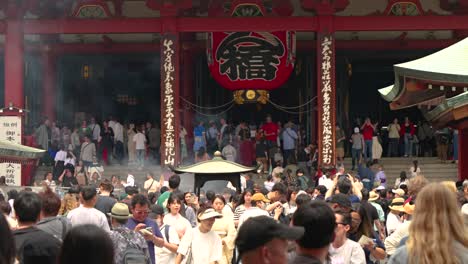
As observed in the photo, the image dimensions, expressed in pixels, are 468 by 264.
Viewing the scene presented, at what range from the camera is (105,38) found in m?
28.7

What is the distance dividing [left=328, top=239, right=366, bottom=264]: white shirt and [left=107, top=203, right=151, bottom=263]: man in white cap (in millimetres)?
1582

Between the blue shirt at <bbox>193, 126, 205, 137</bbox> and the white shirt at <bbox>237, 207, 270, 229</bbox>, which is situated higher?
the blue shirt at <bbox>193, 126, 205, 137</bbox>

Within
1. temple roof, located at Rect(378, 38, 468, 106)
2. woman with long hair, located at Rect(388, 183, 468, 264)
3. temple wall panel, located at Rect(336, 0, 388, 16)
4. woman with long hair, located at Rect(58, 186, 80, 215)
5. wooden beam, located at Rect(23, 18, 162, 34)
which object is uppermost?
temple wall panel, located at Rect(336, 0, 388, 16)

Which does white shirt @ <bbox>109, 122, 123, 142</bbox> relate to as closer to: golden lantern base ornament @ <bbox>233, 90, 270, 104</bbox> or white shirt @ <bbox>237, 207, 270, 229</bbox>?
golden lantern base ornament @ <bbox>233, 90, 270, 104</bbox>

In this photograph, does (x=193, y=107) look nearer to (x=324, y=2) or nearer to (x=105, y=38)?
(x=105, y=38)

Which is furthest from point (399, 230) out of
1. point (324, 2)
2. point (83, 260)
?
point (324, 2)

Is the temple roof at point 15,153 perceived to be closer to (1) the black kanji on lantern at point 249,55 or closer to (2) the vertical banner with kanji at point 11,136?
(2) the vertical banner with kanji at point 11,136

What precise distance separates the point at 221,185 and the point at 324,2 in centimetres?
799

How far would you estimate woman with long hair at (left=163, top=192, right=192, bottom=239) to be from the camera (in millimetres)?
11141

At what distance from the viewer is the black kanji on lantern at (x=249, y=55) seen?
25.8 m

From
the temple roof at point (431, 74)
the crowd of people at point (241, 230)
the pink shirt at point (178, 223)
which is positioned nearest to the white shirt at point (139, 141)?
the crowd of people at point (241, 230)

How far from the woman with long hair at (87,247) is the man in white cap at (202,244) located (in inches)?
242

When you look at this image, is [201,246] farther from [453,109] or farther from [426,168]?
[426,168]

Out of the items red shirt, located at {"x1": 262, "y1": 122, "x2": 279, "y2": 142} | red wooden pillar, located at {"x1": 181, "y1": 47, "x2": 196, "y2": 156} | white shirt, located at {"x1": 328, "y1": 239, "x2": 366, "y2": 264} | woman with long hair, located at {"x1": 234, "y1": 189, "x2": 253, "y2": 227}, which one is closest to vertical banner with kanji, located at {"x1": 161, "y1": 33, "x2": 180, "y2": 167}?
red wooden pillar, located at {"x1": 181, "y1": 47, "x2": 196, "y2": 156}
